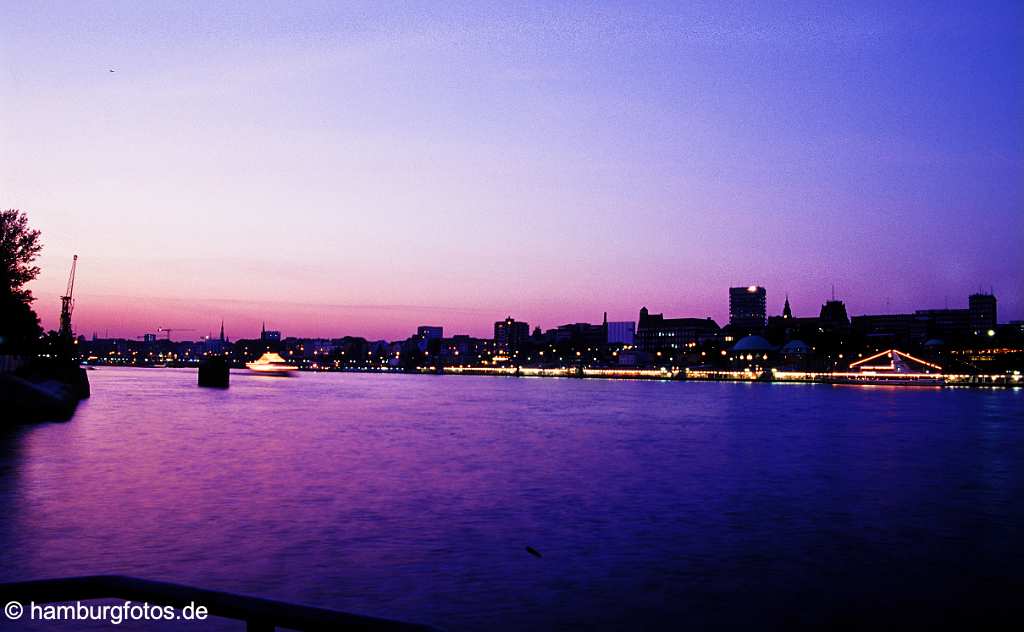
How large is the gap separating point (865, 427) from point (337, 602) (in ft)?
212

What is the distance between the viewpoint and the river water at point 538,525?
54.7ft

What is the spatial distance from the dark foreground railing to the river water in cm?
802

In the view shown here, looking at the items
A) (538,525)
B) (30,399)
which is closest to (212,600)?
(538,525)

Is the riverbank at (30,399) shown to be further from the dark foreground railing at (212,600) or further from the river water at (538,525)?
the dark foreground railing at (212,600)

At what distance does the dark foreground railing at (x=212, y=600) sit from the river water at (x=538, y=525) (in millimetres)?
8022

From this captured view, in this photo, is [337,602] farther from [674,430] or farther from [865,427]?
[865,427]

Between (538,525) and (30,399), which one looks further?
(30,399)

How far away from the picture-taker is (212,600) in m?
5.61

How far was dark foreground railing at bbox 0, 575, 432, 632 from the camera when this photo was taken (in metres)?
5.28

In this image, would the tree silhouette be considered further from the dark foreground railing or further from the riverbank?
the dark foreground railing

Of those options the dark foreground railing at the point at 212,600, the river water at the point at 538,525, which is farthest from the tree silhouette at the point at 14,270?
the dark foreground railing at the point at 212,600

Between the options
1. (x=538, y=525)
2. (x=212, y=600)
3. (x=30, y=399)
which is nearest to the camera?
(x=212, y=600)

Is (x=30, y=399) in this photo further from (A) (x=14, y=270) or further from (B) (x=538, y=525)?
(B) (x=538, y=525)

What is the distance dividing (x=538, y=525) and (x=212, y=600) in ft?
65.8
